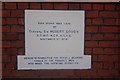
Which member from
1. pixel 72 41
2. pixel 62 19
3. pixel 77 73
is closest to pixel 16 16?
pixel 62 19

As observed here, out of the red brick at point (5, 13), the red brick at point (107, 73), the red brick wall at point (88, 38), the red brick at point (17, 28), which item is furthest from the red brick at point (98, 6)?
the red brick at point (5, 13)

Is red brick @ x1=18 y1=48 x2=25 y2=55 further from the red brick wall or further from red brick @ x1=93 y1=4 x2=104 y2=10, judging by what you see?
red brick @ x1=93 y1=4 x2=104 y2=10

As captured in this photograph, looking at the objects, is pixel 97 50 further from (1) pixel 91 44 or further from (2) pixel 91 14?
(2) pixel 91 14

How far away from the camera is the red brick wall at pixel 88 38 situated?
6.88ft

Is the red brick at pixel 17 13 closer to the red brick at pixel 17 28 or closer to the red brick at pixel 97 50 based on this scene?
the red brick at pixel 17 28

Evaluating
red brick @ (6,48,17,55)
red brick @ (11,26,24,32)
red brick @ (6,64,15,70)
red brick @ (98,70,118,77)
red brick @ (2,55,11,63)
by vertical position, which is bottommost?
red brick @ (98,70,118,77)

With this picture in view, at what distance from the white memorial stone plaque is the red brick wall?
5 centimetres

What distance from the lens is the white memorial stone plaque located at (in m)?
2.10

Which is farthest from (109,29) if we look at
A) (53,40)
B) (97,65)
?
(53,40)

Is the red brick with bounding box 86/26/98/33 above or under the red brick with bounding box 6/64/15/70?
above

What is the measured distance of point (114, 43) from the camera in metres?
2.14

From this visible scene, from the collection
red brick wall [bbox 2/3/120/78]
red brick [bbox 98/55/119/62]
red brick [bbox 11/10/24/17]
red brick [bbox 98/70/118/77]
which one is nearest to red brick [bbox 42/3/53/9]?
red brick wall [bbox 2/3/120/78]

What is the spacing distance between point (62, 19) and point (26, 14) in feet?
1.24

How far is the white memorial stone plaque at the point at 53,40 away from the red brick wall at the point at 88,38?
54mm
